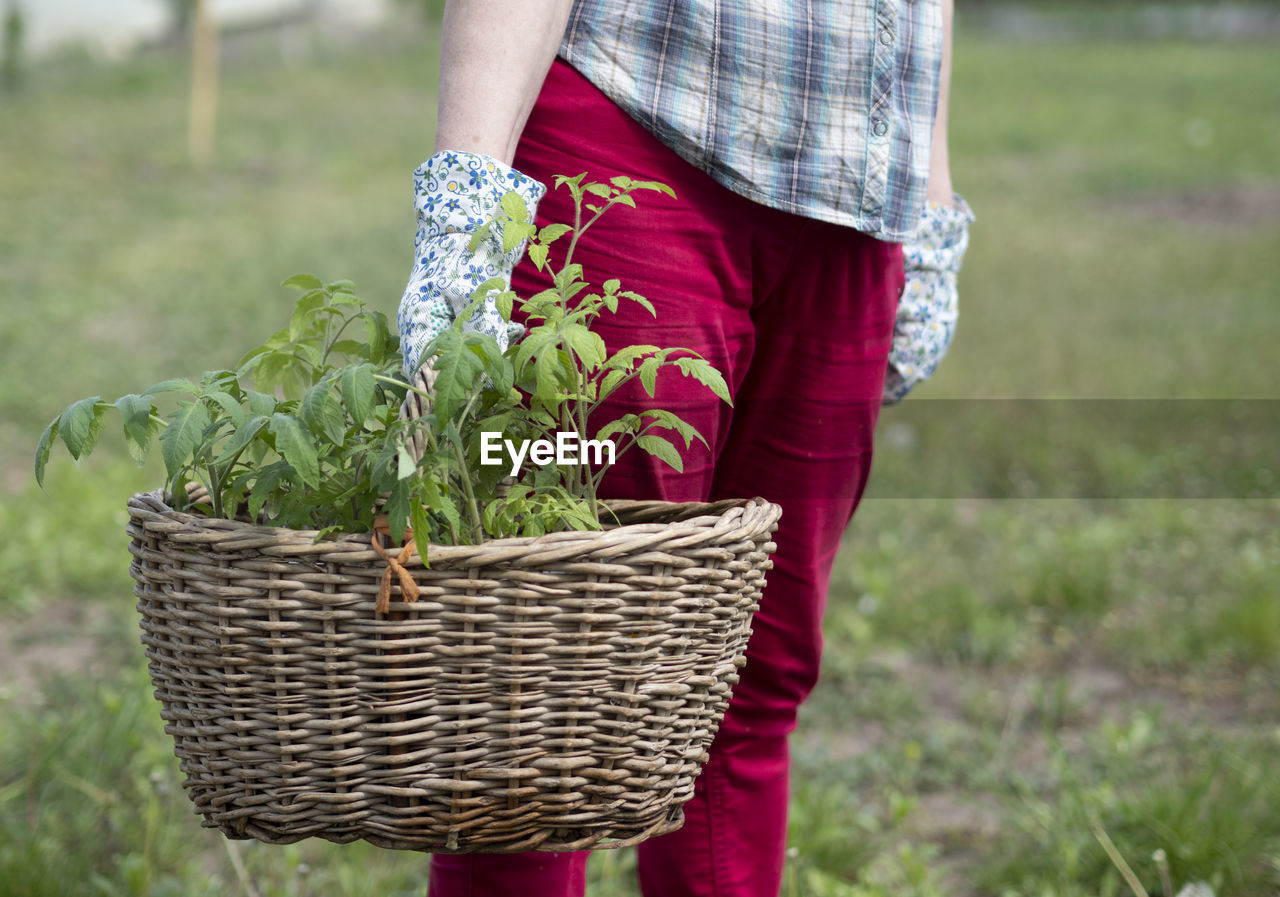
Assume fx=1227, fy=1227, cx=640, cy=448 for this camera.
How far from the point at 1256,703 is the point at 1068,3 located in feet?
68.0

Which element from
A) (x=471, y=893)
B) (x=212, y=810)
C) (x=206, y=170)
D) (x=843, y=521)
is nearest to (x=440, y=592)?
(x=212, y=810)

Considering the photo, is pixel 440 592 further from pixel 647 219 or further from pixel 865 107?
pixel 865 107

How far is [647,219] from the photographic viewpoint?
50.4 inches

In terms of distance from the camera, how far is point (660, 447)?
116 centimetres

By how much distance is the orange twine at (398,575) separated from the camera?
962mm

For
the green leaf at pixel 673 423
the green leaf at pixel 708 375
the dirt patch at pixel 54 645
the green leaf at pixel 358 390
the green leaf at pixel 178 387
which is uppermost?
the green leaf at pixel 708 375

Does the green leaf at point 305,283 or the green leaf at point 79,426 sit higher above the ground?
the green leaf at point 305,283

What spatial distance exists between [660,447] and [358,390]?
0.30m

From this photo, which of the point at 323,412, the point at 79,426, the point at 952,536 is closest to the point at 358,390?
the point at 323,412

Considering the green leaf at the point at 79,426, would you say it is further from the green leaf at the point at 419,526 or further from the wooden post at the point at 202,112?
the wooden post at the point at 202,112

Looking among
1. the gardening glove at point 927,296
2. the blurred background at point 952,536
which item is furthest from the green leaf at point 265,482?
the blurred background at point 952,536

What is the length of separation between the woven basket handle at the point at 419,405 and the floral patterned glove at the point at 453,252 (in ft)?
0.08

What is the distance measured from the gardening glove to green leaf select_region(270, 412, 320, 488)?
0.85 metres

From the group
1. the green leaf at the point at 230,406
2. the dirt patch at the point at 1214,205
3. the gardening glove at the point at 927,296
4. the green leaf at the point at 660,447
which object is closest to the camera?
the green leaf at the point at 230,406
